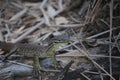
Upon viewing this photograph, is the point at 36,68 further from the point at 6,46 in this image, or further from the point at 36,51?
the point at 6,46

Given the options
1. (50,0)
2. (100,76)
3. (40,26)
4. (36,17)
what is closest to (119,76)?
(100,76)

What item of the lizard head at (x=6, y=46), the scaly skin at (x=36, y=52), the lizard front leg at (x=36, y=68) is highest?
the lizard head at (x=6, y=46)

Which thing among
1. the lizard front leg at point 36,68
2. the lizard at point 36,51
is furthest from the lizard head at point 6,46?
the lizard front leg at point 36,68

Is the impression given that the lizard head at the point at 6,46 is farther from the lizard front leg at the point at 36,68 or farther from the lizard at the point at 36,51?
the lizard front leg at the point at 36,68

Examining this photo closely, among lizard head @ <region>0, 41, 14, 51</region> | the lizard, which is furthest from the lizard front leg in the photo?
lizard head @ <region>0, 41, 14, 51</region>

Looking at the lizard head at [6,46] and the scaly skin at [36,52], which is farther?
the lizard head at [6,46]

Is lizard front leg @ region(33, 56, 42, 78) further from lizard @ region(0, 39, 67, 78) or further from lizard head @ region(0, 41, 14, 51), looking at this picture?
lizard head @ region(0, 41, 14, 51)

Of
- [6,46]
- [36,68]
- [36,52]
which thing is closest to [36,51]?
[36,52]

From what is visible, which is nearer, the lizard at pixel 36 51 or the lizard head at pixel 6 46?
the lizard at pixel 36 51

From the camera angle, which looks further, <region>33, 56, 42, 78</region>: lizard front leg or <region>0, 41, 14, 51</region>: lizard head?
<region>0, 41, 14, 51</region>: lizard head

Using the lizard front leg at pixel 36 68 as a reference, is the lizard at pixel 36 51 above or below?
above

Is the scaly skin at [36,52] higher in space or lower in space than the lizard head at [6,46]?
lower
